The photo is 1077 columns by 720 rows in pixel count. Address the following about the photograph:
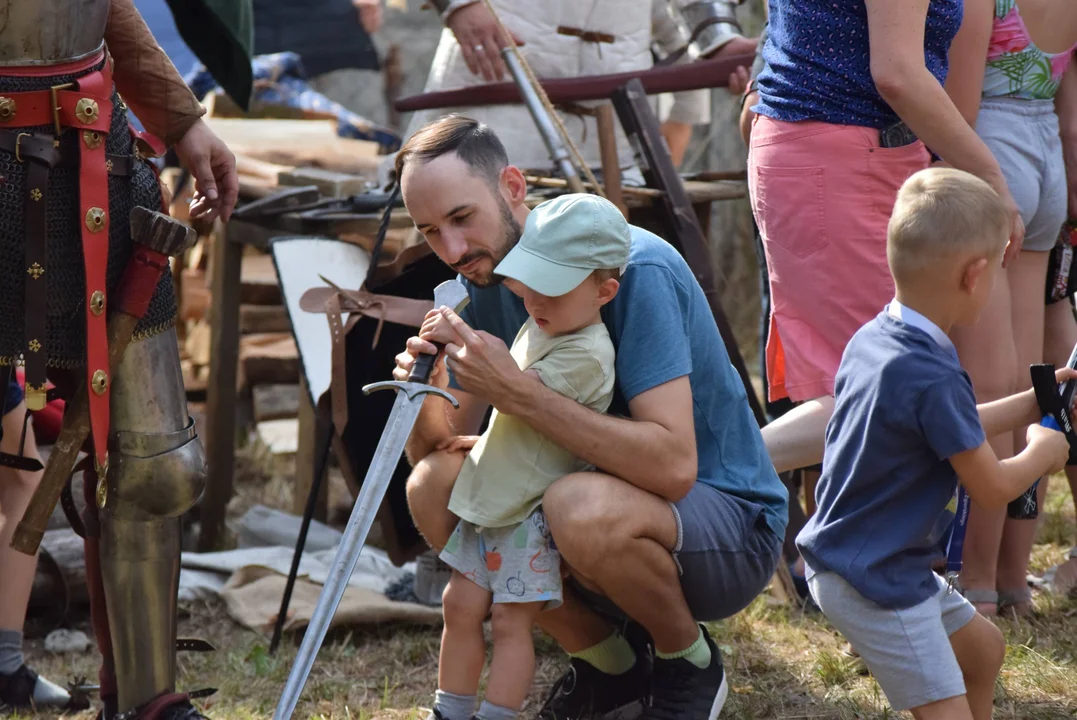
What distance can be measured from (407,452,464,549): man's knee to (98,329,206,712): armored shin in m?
0.38

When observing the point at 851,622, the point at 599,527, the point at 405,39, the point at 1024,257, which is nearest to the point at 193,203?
the point at 599,527

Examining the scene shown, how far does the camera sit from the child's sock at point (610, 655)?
2555 mm

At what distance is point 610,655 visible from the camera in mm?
2566

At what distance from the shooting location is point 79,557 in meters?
3.56

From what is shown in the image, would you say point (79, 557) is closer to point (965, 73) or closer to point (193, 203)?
point (193, 203)

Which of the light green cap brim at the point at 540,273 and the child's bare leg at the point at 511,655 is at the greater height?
the light green cap brim at the point at 540,273

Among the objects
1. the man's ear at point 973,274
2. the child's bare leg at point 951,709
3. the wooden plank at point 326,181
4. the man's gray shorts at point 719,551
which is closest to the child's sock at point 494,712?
the man's gray shorts at point 719,551

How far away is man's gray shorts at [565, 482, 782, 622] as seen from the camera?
7.59ft

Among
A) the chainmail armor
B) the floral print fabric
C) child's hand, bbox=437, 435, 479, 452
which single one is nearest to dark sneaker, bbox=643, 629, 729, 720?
child's hand, bbox=437, 435, 479, 452

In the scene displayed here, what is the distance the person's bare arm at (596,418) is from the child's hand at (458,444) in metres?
0.24

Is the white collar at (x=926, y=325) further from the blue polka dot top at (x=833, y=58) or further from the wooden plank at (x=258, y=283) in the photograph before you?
the wooden plank at (x=258, y=283)

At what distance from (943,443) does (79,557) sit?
8.01 ft

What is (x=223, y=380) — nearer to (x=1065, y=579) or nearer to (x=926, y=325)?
(x=1065, y=579)

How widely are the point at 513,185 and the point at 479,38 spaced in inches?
63.0
